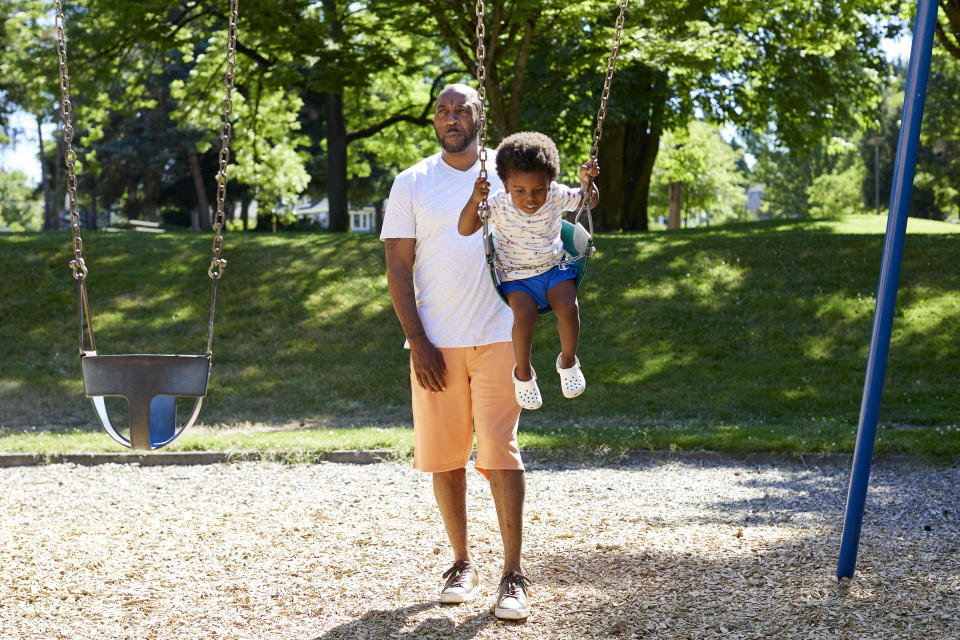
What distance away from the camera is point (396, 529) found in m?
5.63

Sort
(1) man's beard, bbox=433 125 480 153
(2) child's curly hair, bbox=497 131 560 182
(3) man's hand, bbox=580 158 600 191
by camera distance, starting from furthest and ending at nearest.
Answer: (1) man's beard, bbox=433 125 480 153 → (3) man's hand, bbox=580 158 600 191 → (2) child's curly hair, bbox=497 131 560 182

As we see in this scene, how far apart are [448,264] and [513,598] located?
1404 millimetres

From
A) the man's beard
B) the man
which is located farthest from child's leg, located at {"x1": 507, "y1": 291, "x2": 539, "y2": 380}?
the man's beard

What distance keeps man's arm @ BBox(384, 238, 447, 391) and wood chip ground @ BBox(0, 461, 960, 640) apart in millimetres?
1050

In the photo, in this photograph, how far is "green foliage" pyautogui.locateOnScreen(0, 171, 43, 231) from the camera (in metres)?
83.8

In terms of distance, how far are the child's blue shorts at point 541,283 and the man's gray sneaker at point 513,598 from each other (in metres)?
1.16

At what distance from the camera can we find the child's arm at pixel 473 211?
365cm

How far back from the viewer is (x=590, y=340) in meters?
12.4

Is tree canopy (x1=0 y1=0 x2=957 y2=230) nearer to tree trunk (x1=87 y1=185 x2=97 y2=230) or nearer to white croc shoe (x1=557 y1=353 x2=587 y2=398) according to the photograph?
white croc shoe (x1=557 y1=353 x2=587 y2=398)

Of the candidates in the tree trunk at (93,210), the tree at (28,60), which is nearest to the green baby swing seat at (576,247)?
the tree at (28,60)

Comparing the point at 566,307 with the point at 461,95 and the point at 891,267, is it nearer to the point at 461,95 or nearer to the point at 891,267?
the point at 461,95

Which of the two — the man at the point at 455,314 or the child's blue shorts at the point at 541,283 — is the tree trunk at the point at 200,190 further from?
the child's blue shorts at the point at 541,283

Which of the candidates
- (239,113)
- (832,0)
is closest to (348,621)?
(832,0)

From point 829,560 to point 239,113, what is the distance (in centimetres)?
2270
